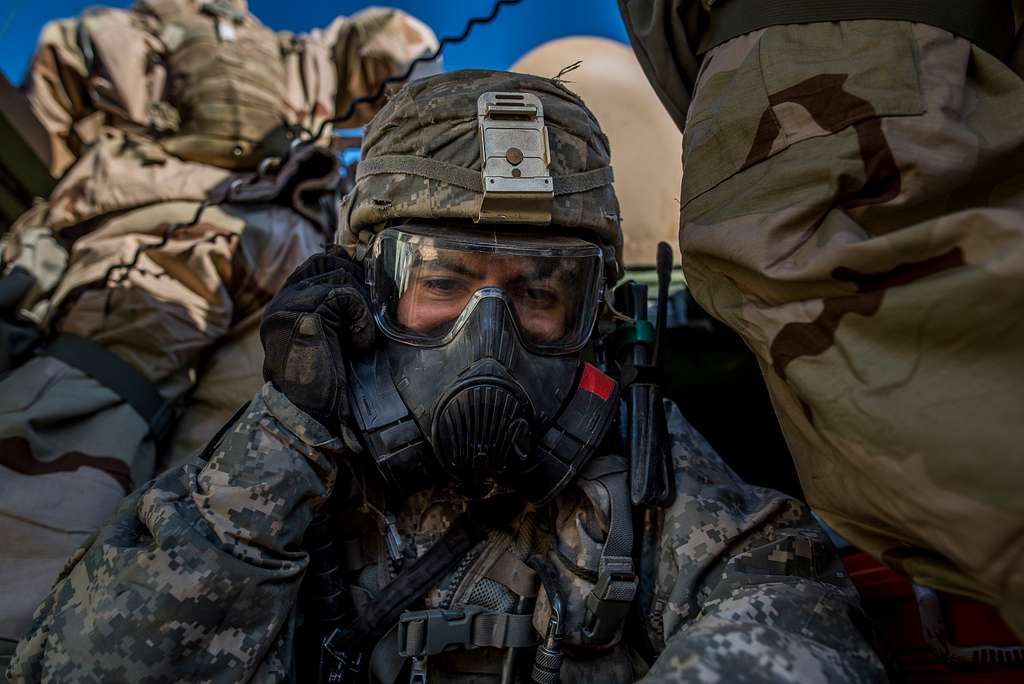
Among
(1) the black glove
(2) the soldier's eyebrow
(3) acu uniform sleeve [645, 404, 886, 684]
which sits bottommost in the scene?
(3) acu uniform sleeve [645, 404, 886, 684]

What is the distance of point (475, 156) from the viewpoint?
1.70 metres

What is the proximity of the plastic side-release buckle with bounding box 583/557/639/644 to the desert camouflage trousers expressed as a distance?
1.28m

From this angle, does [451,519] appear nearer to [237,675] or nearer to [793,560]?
[237,675]

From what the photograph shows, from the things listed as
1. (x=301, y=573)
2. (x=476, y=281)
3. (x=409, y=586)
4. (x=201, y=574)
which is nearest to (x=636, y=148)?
(x=476, y=281)

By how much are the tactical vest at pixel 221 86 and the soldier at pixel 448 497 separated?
1.68 meters

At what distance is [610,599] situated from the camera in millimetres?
1408

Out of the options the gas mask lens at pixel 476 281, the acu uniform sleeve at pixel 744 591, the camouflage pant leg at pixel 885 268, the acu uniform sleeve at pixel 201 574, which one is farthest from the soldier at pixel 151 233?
the camouflage pant leg at pixel 885 268

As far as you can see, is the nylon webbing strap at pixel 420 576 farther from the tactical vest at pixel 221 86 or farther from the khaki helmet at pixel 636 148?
the tactical vest at pixel 221 86

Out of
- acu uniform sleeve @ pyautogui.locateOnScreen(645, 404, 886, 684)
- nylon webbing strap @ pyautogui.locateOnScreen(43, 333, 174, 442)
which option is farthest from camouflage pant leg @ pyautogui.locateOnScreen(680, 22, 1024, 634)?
nylon webbing strap @ pyautogui.locateOnScreen(43, 333, 174, 442)

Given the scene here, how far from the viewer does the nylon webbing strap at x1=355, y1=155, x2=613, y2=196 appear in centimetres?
167

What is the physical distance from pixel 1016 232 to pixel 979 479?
0.28m

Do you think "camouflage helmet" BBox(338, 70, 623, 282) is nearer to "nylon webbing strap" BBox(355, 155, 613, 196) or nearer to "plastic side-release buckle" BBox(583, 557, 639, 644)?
"nylon webbing strap" BBox(355, 155, 613, 196)

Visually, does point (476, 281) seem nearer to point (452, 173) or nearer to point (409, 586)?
point (452, 173)

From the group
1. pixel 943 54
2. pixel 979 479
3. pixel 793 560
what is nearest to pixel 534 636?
pixel 793 560
